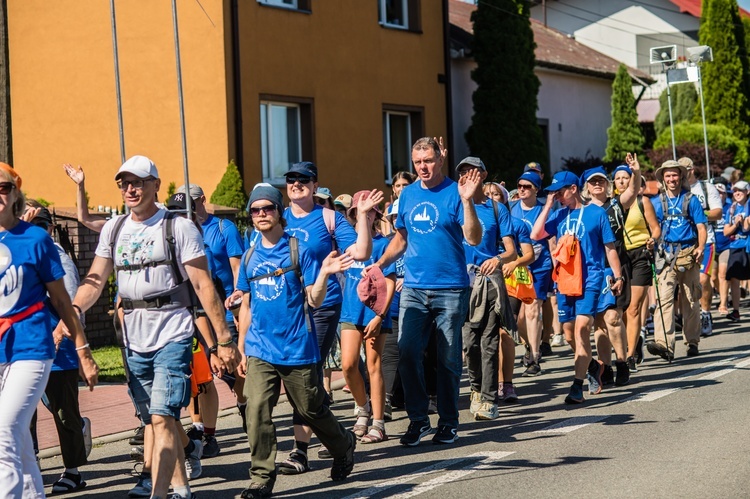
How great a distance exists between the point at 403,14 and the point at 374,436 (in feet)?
53.1

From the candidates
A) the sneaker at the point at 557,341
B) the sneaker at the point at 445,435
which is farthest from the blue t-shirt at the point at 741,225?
the sneaker at the point at 445,435

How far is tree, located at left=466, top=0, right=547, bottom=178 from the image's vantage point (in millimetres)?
26000

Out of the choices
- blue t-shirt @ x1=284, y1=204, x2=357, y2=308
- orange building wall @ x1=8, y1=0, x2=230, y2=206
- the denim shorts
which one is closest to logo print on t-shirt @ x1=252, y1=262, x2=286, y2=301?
blue t-shirt @ x1=284, y1=204, x2=357, y2=308

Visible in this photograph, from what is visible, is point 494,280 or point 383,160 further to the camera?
point 383,160

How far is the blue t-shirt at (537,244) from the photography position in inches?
512

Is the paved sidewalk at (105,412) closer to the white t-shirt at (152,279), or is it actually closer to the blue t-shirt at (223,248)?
the blue t-shirt at (223,248)

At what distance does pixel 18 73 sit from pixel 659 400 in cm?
1519

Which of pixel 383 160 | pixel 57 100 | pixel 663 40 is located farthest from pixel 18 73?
pixel 663 40

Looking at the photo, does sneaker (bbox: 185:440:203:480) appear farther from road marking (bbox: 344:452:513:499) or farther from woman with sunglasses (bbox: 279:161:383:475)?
road marking (bbox: 344:452:513:499)

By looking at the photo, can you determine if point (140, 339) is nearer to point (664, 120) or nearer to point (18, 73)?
point (18, 73)

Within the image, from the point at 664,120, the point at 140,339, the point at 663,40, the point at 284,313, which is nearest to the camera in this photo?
the point at 140,339

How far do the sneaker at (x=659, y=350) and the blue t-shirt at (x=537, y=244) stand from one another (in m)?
1.48

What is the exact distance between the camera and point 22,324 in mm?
6039

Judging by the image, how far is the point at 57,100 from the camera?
2141cm
